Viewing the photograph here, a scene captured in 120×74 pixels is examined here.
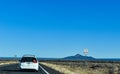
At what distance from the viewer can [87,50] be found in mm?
49906

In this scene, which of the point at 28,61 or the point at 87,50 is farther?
the point at 87,50

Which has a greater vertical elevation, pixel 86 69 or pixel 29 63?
pixel 29 63

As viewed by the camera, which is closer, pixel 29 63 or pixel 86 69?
pixel 29 63

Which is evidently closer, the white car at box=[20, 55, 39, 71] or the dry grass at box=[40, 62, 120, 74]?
the white car at box=[20, 55, 39, 71]

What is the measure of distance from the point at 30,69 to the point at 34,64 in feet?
5.00

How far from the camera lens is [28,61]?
45500mm

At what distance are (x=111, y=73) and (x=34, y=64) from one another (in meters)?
8.93

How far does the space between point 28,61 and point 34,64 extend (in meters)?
0.78

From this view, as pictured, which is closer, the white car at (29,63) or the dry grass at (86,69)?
the white car at (29,63)

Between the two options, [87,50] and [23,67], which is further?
[87,50]

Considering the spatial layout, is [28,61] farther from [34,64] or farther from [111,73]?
[111,73]

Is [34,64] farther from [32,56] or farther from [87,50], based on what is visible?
[87,50]

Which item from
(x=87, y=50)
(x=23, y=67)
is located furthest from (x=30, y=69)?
(x=87, y=50)

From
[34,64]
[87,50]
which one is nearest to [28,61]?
[34,64]
